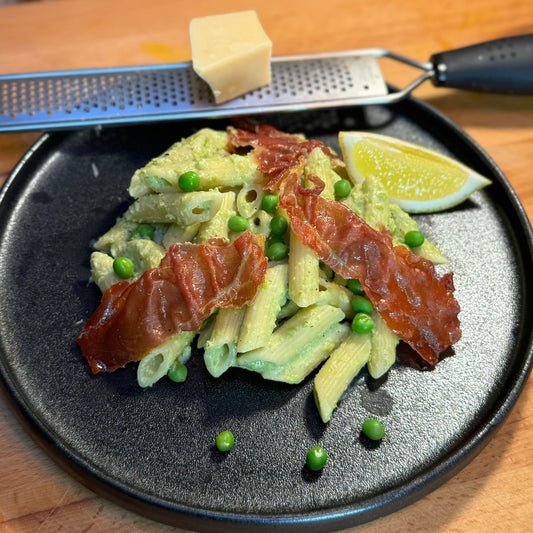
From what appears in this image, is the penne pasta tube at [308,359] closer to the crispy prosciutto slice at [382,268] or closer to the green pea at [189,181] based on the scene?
the crispy prosciutto slice at [382,268]

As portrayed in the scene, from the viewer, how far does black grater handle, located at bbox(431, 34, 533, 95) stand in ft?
10.3

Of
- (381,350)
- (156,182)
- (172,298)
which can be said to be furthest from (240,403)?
(156,182)

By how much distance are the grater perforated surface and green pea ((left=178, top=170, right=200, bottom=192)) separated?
68 cm

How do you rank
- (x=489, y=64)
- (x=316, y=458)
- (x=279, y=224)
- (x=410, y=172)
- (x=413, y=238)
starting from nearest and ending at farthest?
(x=316, y=458) → (x=279, y=224) → (x=413, y=238) → (x=410, y=172) → (x=489, y=64)

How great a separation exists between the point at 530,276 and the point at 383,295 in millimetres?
783

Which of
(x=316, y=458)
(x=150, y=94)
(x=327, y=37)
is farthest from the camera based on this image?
(x=327, y=37)

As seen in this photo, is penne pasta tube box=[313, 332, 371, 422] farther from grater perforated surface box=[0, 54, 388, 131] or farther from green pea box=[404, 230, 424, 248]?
grater perforated surface box=[0, 54, 388, 131]

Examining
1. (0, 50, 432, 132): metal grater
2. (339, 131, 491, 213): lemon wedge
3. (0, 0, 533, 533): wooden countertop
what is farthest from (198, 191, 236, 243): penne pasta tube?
(0, 0, 533, 533): wooden countertop

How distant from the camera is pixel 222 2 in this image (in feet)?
12.7

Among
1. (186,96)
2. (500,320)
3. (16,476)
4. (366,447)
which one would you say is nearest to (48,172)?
(186,96)

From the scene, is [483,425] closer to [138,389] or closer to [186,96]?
[138,389]

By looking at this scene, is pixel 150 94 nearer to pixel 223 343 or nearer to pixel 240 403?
pixel 223 343

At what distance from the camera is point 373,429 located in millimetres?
2064

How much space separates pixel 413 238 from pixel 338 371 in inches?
27.3
